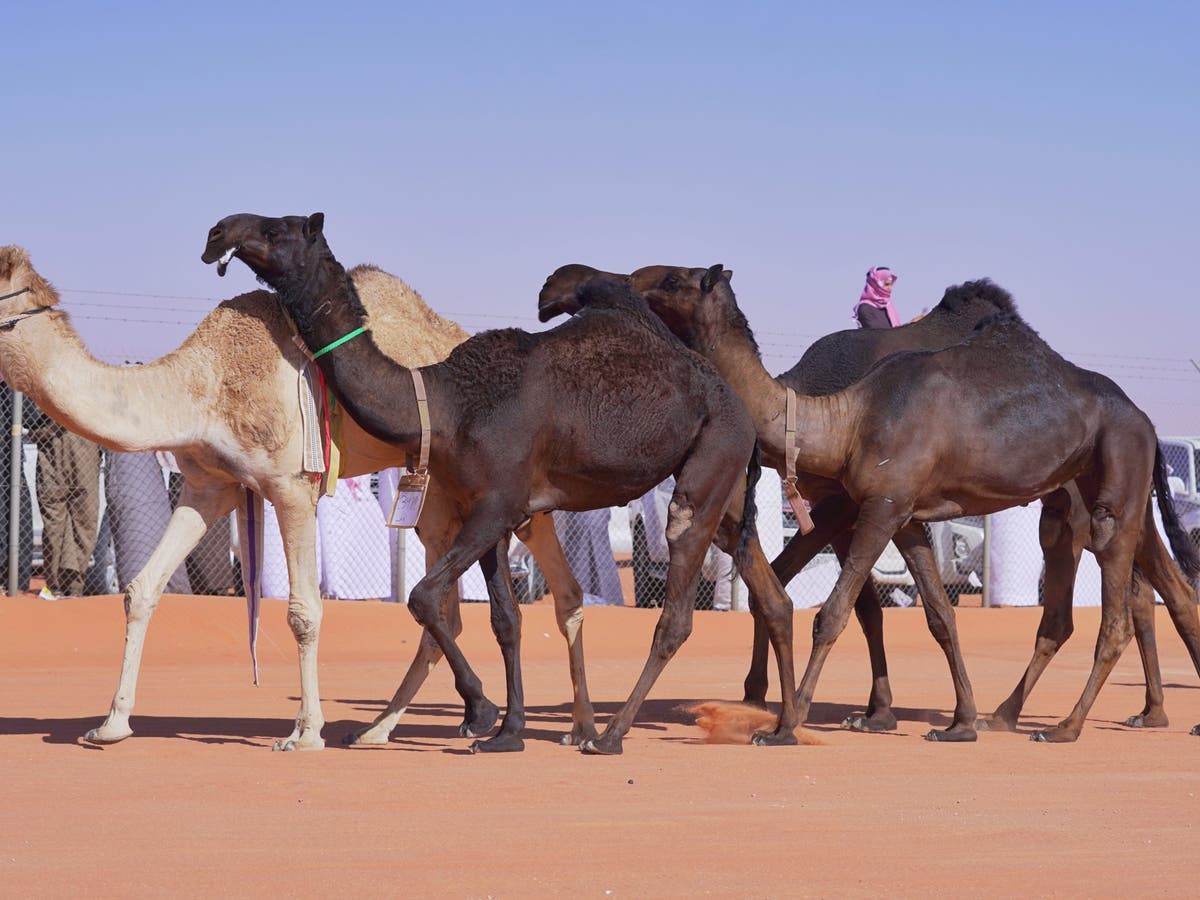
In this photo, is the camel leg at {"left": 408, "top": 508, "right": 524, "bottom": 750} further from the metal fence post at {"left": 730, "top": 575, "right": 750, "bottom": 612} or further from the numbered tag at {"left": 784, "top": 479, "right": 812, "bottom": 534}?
the metal fence post at {"left": 730, "top": 575, "right": 750, "bottom": 612}

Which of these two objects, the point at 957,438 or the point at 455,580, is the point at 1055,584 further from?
the point at 455,580

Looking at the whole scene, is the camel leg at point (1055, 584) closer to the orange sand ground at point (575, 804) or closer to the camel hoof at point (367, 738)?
the orange sand ground at point (575, 804)

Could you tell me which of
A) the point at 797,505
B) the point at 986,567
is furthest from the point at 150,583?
the point at 986,567

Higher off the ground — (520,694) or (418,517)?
(418,517)

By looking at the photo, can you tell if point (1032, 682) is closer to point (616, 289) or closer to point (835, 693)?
point (835, 693)

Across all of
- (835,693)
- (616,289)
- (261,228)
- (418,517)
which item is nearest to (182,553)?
(418,517)

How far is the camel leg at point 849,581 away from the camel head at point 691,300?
1342 mm

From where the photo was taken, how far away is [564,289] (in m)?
9.99

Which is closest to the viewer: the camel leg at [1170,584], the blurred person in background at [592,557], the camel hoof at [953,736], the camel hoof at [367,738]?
the camel hoof at [367,738]

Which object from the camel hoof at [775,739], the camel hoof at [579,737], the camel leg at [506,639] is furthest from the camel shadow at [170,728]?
the camel hoof at [775,739]

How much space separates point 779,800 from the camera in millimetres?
7453

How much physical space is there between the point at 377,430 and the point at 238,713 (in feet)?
10.4

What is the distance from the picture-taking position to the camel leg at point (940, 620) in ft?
32.8

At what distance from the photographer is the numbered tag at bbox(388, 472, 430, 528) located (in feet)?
29.5
